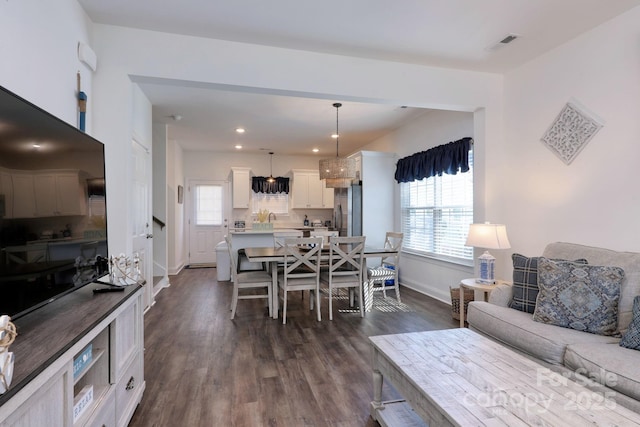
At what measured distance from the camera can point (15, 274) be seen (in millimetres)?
1185

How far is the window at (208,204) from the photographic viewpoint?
7758 mm

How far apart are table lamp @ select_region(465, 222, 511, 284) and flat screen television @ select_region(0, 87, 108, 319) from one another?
3139mm

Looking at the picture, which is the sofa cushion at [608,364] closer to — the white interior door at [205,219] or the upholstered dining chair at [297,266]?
the upholstered dining chair at [297,266]

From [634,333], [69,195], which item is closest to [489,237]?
[634,333]

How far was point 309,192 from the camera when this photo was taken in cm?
803

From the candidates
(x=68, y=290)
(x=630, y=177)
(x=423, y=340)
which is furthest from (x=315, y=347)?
(x=630, y=177)

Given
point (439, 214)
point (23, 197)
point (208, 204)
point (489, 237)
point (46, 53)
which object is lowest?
point (489, 237)

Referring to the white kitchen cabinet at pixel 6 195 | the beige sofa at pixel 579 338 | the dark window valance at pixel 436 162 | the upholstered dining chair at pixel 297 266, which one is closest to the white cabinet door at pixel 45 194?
the white kitchen cabinet at pixel 6 195

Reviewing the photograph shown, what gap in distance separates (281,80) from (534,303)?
2852 millimetres

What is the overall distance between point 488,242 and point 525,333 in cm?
109

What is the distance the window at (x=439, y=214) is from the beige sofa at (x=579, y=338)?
5.04 feet

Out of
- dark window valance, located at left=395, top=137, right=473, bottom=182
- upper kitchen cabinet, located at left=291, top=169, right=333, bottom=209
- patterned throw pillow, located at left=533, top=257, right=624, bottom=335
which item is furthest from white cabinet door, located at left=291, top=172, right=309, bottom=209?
patterned throw pillow, located at left=533, top=257, right=624, bottom=335

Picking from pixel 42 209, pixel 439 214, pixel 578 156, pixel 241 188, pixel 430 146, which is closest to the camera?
pixel 42 209

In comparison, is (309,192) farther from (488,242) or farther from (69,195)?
(69,195)
